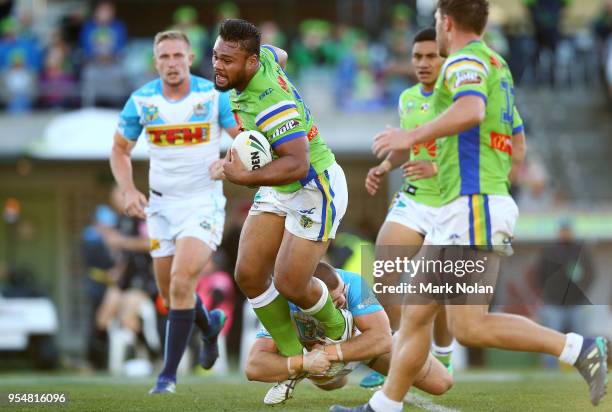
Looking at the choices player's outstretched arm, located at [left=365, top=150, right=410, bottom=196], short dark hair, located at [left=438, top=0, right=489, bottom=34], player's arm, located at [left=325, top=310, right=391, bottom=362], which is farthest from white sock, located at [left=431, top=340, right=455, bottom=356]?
short dark hair, located at [left=438, top=0, right=489, bottom=34]

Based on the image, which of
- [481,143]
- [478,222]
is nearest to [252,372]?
[478,222]

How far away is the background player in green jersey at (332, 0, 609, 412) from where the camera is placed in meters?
6.88

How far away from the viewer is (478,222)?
22.7 ft

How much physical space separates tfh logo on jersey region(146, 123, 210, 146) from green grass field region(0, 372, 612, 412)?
2.04 m

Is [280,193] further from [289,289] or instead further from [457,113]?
[457,113]

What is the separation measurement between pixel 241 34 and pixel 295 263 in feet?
4.96

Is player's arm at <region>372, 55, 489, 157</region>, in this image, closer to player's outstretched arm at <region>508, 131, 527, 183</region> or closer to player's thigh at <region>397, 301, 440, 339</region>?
player's thigh at <region>397, 301, 440, 339</region>

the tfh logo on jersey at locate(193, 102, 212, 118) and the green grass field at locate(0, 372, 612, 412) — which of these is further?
the tfh logo on jersey at locate(193, 102, 212, 118)

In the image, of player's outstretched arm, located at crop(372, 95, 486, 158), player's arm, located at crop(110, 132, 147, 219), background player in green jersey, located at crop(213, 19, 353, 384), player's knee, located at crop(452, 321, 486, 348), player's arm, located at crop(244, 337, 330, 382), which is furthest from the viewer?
player's arm, located at crop(110, 132, 147, 219)

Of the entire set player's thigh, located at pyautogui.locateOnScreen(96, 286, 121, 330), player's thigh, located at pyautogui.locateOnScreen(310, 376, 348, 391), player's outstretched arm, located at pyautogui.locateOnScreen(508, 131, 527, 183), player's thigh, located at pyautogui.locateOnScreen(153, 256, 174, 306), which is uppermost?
player's outstretched arm, located at pyautogui.locateOnScreen(508, 131, 527, 183)

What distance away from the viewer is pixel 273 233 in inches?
312

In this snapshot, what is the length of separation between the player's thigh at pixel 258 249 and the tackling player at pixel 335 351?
12.9 inches

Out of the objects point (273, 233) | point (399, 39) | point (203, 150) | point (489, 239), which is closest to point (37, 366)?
point (399, 39)

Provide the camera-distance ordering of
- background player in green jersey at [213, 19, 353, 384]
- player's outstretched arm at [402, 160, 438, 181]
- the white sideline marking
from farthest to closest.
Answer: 1. the white sideline marking
2. player's outstretched arm at [402, 160, 438, 181]
3. background player in green jersey at [213, 19, 353, 384]
